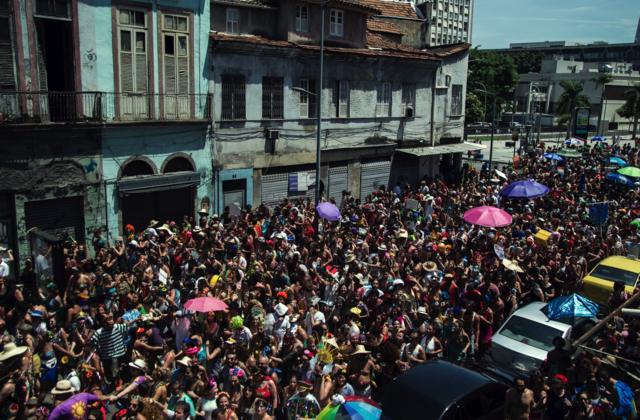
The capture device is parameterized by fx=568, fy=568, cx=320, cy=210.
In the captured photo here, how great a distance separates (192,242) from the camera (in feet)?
49.6

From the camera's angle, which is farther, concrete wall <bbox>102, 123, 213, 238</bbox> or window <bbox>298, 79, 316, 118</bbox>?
window <bbox>298, 79, 316, 118</bbox>

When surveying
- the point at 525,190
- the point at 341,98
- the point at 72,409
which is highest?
the point at 341,98

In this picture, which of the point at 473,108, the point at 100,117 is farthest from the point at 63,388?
the point at 473,108

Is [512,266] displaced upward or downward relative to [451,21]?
downward

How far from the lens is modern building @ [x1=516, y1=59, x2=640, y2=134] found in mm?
87906

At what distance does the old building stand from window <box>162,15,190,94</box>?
3.84 ft

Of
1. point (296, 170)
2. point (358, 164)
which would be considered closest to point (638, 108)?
point (358, 164)

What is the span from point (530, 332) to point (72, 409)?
8.26 meters

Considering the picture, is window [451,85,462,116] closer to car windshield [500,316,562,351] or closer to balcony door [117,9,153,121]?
balcony door [117,9,153,121]

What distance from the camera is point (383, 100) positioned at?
27.6m

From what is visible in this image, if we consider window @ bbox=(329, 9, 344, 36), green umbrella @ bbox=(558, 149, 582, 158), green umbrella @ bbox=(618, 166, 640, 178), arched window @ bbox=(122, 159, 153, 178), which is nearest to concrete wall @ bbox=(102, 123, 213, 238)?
arched window @ bbox=(122, 159, 153, 178)

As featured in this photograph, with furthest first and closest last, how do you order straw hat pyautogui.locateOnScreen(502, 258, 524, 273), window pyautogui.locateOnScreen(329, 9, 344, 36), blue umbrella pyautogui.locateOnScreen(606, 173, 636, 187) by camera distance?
blue umbrella pyautogui.locateOnScreen(606, 173, 636, 187) → window pyautogui.locateOnScreen(329, 9, 344, 36) → straw hat pyautogui.locateOnScreen(502, 258, 524, 273)

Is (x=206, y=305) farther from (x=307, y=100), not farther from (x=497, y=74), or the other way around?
(x=497, y=74)

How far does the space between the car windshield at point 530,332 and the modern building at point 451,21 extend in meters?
121
